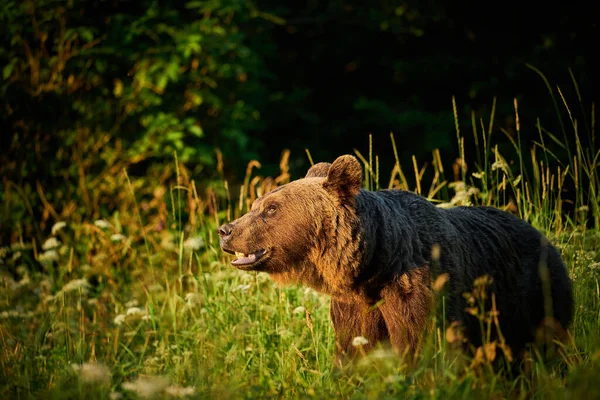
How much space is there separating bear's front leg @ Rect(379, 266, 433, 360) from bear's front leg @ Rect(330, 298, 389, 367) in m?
0.09

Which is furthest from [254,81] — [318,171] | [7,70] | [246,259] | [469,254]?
[469,254]

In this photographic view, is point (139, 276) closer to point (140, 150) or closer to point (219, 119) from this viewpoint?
point (140, 150)

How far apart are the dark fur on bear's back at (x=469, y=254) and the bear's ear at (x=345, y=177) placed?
0.10 meters

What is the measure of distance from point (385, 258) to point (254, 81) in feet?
23.0

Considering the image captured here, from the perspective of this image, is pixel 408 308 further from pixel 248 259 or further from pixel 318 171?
pixel 318 171

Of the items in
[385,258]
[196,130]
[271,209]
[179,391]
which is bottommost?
[196,130]

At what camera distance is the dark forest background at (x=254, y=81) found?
28.9 ft

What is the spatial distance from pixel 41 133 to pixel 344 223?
19.5ft

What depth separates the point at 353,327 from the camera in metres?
4.15

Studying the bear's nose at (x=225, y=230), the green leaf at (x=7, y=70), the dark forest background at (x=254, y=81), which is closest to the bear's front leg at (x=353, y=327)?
the bear's nose at (x=225, y=230)

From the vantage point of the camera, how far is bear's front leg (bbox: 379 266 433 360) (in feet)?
12.8

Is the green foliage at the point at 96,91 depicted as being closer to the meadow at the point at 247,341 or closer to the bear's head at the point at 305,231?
the meadow at the point at 247,341

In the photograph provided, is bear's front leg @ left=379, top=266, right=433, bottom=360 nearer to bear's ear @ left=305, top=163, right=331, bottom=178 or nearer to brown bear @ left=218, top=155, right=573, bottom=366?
brown bear @ left=218, top=155, right=573, bottom=366

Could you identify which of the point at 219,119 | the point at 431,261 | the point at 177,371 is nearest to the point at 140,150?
the point at 219,119
